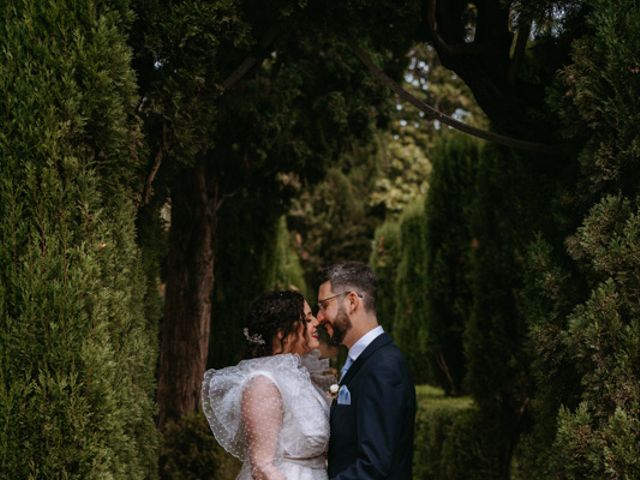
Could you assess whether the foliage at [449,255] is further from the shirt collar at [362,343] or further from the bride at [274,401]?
the shirt collar at [362,343]

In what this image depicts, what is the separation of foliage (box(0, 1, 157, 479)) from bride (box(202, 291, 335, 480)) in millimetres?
516

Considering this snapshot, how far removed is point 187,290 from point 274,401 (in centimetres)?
599

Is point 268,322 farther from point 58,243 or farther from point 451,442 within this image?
point 451,442

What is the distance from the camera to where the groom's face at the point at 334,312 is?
394 cm

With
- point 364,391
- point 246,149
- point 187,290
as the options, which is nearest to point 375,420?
point 364,391

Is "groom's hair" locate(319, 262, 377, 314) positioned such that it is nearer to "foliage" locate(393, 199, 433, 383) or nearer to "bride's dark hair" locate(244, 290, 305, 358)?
"bride's dark hair" locate(244, 290, 305, 358)

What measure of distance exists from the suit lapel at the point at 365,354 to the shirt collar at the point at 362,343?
0.07 ft

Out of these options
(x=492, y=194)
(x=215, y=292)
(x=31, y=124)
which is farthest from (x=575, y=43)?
(x=215, y=292)

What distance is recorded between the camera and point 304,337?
A: 414 cm

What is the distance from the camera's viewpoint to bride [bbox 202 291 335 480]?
3732mm

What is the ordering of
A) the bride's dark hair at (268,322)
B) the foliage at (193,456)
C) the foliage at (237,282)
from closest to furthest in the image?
the bride's dark hair at (268,322) < the foliage at (193,456) < the foliage at (237,282)

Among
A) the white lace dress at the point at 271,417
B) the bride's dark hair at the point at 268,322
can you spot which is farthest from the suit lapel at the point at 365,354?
the bride's dark hair at the point at 268,322

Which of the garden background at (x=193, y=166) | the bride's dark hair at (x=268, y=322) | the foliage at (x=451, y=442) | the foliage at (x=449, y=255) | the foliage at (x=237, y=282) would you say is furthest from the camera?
the foliage at (x=237, y=282)

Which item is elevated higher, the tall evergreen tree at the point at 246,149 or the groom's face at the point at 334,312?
the tall evergreen tree at the point at 246,149
